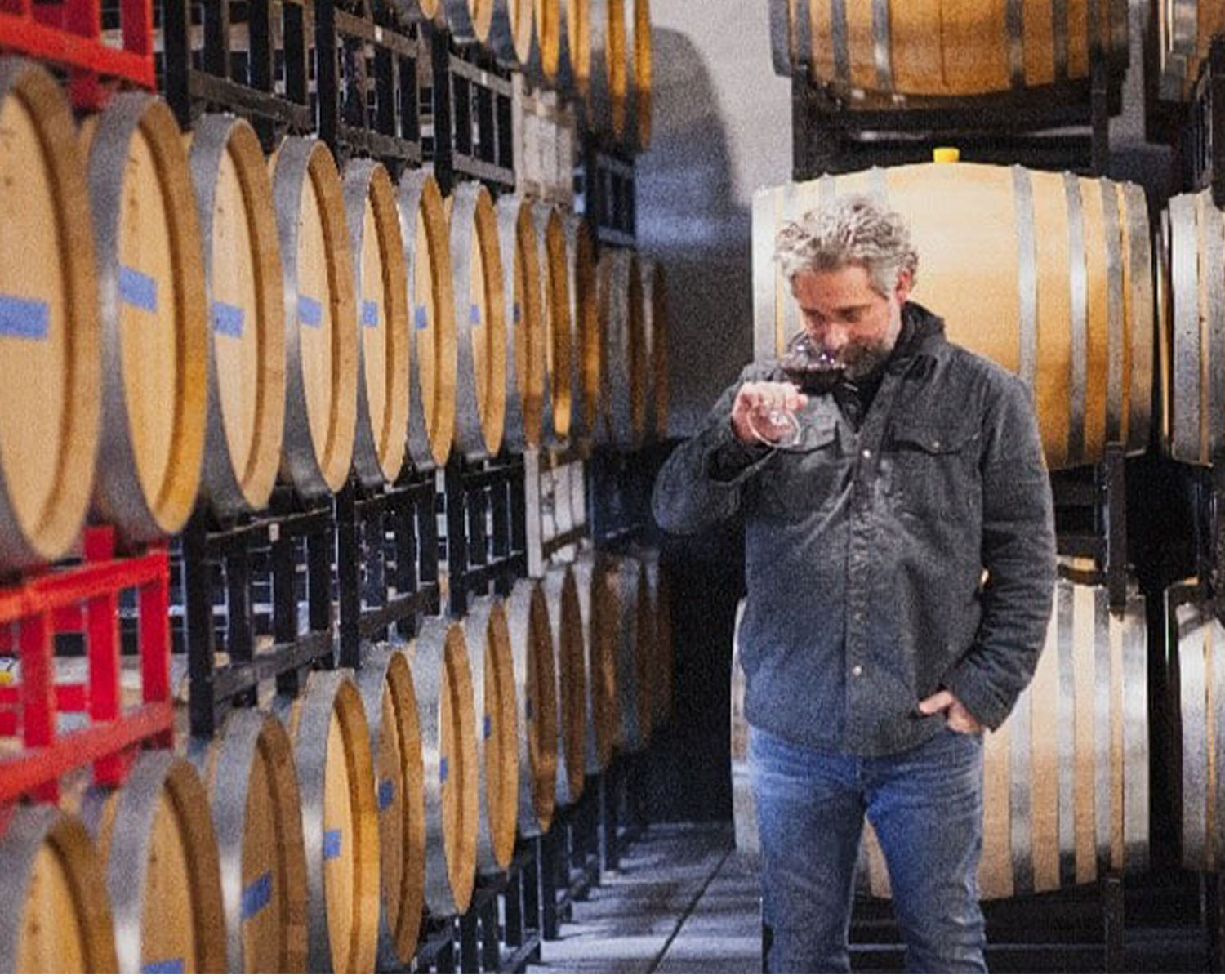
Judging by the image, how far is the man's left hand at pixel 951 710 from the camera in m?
4.49

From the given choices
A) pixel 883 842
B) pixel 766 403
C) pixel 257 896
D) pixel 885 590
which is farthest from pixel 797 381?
pixel 257 896

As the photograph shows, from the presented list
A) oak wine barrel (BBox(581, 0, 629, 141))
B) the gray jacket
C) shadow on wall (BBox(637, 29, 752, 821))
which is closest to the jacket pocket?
the gray jacket

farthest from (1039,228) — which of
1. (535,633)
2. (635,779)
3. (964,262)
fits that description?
(635,779)

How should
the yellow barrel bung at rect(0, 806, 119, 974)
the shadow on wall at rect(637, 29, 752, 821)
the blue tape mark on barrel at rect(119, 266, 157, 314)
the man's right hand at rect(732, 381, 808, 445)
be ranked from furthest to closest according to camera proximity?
the shadow on wall at rect(637, 29, 752, 821) → the man's right hand at rect(732, 381, 808, 445) → the blue tape mark on barrel at rect(119, 266, 157, 314) → the yellow barrel bung at rect(0, 806, 119, 974)

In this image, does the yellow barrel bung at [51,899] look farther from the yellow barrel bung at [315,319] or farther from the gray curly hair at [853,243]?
the gray curly hair at [853,243]

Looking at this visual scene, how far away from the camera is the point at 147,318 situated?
3674 mm

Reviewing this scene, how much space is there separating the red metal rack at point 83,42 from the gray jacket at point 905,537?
132cm

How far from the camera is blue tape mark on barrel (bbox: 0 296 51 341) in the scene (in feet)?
10.1

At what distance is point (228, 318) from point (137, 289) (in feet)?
1.62

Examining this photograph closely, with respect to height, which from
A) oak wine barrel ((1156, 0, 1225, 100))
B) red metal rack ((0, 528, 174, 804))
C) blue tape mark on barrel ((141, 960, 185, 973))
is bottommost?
blue tape mark on barrel ((141, 960, 185, 973))

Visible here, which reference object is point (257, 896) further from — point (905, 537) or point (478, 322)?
point (478, 322)

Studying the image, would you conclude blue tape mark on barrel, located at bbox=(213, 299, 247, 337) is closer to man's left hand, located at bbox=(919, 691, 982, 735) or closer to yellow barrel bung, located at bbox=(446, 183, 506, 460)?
man's left hand, located at bbox=(919, 691, 982, 735)

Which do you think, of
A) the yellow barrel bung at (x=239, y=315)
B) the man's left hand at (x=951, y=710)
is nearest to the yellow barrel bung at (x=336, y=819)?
the yellow barrel bung at (x=239, y=315)

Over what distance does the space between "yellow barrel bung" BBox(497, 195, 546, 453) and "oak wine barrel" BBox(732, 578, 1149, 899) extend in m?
0.97
